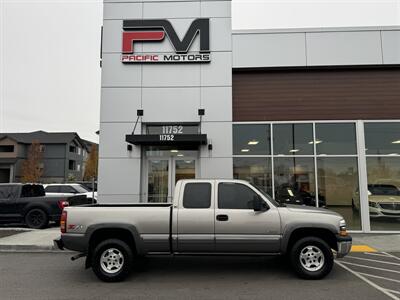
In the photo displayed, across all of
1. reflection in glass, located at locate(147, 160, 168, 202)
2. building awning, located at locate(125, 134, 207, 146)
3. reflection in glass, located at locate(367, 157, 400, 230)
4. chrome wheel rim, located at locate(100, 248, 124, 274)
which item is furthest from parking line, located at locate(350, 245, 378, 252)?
reflection in glass, located at locate(147, 160, 168, 202)

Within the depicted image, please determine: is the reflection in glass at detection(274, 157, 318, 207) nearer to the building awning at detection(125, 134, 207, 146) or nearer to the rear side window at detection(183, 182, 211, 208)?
the building awning at detection(125, 134, 207, 146)

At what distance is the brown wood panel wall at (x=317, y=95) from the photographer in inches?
480

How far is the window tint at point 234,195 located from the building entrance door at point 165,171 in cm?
552

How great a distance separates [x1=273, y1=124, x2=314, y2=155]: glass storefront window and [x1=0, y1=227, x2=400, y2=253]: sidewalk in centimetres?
353

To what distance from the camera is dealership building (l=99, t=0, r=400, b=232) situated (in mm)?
11961

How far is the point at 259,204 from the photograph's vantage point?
6.35 metres

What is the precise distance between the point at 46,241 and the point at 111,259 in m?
4.62

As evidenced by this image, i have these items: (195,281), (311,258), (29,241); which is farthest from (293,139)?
(29,241)

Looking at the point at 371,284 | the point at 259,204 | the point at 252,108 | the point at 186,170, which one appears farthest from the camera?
the point at 252,108

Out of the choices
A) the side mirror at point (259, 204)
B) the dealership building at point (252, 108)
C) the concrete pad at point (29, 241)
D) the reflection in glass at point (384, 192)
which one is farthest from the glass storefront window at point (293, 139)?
the concrete pad at point (29, 241)

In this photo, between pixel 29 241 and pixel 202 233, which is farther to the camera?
pixel 29 241

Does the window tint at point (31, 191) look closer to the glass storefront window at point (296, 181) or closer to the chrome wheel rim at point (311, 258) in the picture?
the glass storefront window at point (296, 181)

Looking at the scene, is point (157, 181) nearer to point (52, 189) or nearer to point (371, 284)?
point (371, 284)

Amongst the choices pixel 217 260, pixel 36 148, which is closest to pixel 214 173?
pixel 217 260
